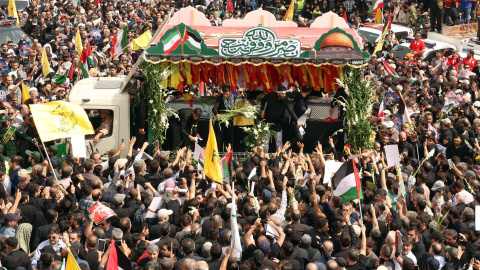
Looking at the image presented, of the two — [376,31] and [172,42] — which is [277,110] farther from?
[376,31]

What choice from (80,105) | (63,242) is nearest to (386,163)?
(80,105)

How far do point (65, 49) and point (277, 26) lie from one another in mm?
7262

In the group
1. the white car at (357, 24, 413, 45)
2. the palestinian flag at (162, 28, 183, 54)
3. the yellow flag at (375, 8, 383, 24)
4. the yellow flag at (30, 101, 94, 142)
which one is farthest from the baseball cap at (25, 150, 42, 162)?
the yellow flag at (375, 8, 383, 24)

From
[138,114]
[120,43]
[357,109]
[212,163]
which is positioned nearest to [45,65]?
[120,43]

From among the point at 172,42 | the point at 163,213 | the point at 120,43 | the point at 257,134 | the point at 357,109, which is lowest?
the point at 257,134

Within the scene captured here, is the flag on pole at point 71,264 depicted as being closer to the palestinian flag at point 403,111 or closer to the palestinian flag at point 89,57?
the palestinian flag at point 403,111

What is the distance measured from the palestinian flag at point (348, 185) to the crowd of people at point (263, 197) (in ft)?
0.44

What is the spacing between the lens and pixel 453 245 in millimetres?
14008

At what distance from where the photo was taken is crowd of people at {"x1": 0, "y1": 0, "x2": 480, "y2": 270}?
1345 cm

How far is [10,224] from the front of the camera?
14273 mm

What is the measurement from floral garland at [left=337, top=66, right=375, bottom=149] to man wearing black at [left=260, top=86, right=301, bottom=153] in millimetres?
1034

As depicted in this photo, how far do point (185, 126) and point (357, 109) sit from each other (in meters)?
3.42

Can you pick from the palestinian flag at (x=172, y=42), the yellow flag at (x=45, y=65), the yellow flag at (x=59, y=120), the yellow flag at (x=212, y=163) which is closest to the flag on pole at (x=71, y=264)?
the yellow flag at (x=212, y=163)

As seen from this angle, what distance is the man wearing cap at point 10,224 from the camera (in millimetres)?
14180
